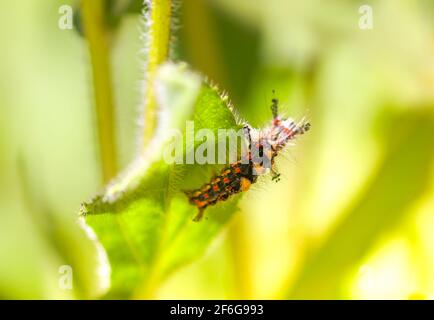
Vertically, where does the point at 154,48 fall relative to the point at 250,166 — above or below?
above

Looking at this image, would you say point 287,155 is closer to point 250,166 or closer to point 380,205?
point 380,205

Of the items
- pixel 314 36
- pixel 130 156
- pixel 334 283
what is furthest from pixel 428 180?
pixel 130 156

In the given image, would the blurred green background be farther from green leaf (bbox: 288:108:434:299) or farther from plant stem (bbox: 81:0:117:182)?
plant stem (bbox: 81:0:117:182)

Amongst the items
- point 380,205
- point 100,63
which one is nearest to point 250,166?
point 100,63

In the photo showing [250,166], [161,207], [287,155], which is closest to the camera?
[161,207]

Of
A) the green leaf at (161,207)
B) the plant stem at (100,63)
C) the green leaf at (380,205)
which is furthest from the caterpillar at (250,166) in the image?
the green leaf at (380,205)

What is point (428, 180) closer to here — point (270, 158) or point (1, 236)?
point (270, 158)
